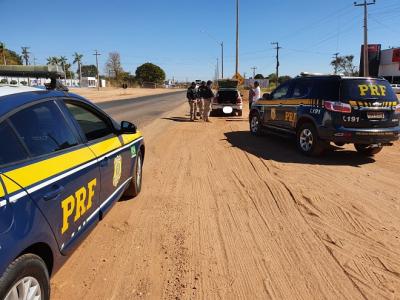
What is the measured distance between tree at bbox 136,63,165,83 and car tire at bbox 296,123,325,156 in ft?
395

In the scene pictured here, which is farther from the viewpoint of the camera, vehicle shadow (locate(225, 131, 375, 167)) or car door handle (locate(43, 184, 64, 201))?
vehicle shadow (locate(225, 131, 375, 167))

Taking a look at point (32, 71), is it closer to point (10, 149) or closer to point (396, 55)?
point (10, 149)

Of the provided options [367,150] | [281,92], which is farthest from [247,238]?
[281,92]

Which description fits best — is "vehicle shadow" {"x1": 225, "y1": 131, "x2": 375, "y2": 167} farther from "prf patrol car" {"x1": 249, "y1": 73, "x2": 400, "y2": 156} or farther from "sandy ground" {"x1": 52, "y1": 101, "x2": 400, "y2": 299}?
"sandy ground" {"x1": 52, "y1": 101, "x2": 400, "y2": 299}

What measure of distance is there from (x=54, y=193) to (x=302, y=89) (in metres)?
7.92

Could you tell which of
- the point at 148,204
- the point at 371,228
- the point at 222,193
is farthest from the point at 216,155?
the point at 371,228

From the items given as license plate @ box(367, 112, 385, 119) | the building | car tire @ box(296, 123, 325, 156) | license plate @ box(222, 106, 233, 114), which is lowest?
car tire @ box(296, 123, 325, 156)

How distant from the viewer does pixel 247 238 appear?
438 centimetres

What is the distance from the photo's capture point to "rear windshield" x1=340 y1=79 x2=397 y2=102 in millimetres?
8094

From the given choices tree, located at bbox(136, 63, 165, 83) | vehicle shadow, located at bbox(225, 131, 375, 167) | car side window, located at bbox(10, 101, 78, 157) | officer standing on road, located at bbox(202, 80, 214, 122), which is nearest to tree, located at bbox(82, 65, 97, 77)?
tree, located at bbox(136, 63, 165, 83)

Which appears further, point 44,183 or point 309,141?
point 309,141

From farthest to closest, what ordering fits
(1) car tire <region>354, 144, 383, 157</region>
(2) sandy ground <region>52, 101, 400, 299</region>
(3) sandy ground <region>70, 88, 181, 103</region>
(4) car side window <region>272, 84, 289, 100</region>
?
1. (3) sandy ground <region>70, 88, 181, 103</region>
2. (4) car side window <region>272, 84, 289, 100</region>
3. (1) car tire <region>354, 144, 383, 157</region>
4. (2) sandy ground <region>52, 101, 400, 299</region>

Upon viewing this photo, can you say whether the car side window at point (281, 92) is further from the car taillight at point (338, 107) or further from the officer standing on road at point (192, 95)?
the officer standing on road at point (192, 95)

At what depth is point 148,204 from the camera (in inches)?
216
